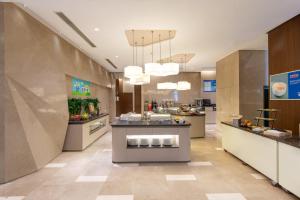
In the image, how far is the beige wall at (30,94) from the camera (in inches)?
152

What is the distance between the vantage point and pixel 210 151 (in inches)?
244

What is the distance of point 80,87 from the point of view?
26.1ft

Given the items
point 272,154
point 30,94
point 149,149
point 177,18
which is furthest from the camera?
point 149,149

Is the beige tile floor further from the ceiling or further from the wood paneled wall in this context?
the ceiling

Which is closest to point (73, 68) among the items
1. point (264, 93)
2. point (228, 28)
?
point (228, 28)

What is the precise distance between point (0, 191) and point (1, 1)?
3.55 meters

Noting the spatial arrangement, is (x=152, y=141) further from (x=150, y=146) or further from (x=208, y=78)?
(x=208, y=78)

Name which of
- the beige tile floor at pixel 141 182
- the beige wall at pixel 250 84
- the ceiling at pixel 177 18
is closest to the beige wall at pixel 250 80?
the beige wall at pixel 250 84

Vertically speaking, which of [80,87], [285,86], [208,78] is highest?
[208,78]

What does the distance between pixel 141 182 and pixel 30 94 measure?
3.06 metres

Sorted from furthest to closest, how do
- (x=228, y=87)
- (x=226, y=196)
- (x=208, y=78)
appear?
(x=208, y=78) < (x=228, y=87) < (x=226, y=196)

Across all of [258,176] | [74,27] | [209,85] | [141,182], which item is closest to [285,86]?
[258,176]

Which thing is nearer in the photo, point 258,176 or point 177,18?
point 258,176

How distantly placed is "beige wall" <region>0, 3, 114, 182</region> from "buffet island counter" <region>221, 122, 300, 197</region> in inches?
193
